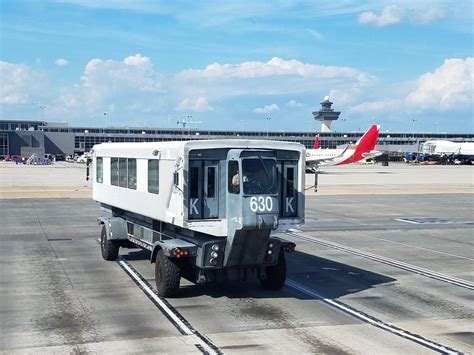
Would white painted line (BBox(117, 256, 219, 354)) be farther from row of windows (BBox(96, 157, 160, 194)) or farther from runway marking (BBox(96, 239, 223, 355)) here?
row of windows (BBox(96, 157, 160, 194))

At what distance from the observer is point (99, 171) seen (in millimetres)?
18719

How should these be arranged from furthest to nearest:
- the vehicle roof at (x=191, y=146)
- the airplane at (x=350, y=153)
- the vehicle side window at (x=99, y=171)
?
the airplane at (x=350, y=153), the vehicle side window at (x=99, y=171), the vehicle roof at (x=191, y=146)

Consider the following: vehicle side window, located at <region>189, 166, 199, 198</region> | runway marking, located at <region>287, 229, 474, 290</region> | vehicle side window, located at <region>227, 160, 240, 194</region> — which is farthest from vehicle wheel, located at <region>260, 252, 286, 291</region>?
vehicle side window, located at <region>189, 166, 199, 198</region>

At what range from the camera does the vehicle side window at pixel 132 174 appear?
50.9ft

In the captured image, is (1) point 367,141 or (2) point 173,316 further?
(1) point 367,141

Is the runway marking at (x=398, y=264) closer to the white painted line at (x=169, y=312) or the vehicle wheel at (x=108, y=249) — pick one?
the white painted line at (x=169, y=312)

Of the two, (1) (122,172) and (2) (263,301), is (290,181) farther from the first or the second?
(1) (122,172)

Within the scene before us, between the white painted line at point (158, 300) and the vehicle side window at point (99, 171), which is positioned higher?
the vehicle side window at point (99, 171)

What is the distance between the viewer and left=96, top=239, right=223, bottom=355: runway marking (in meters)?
10.1

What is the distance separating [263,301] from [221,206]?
223 centimetres

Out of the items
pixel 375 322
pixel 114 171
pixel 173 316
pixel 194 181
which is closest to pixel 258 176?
pixel 194 181

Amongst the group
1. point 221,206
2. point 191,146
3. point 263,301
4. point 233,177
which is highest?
point 191,146

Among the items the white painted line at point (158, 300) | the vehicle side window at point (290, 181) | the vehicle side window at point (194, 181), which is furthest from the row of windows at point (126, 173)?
the vehicle side window at point (290, 181)

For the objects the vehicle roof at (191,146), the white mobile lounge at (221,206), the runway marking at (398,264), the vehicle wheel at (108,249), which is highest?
the vehicle roof at (191,146)
